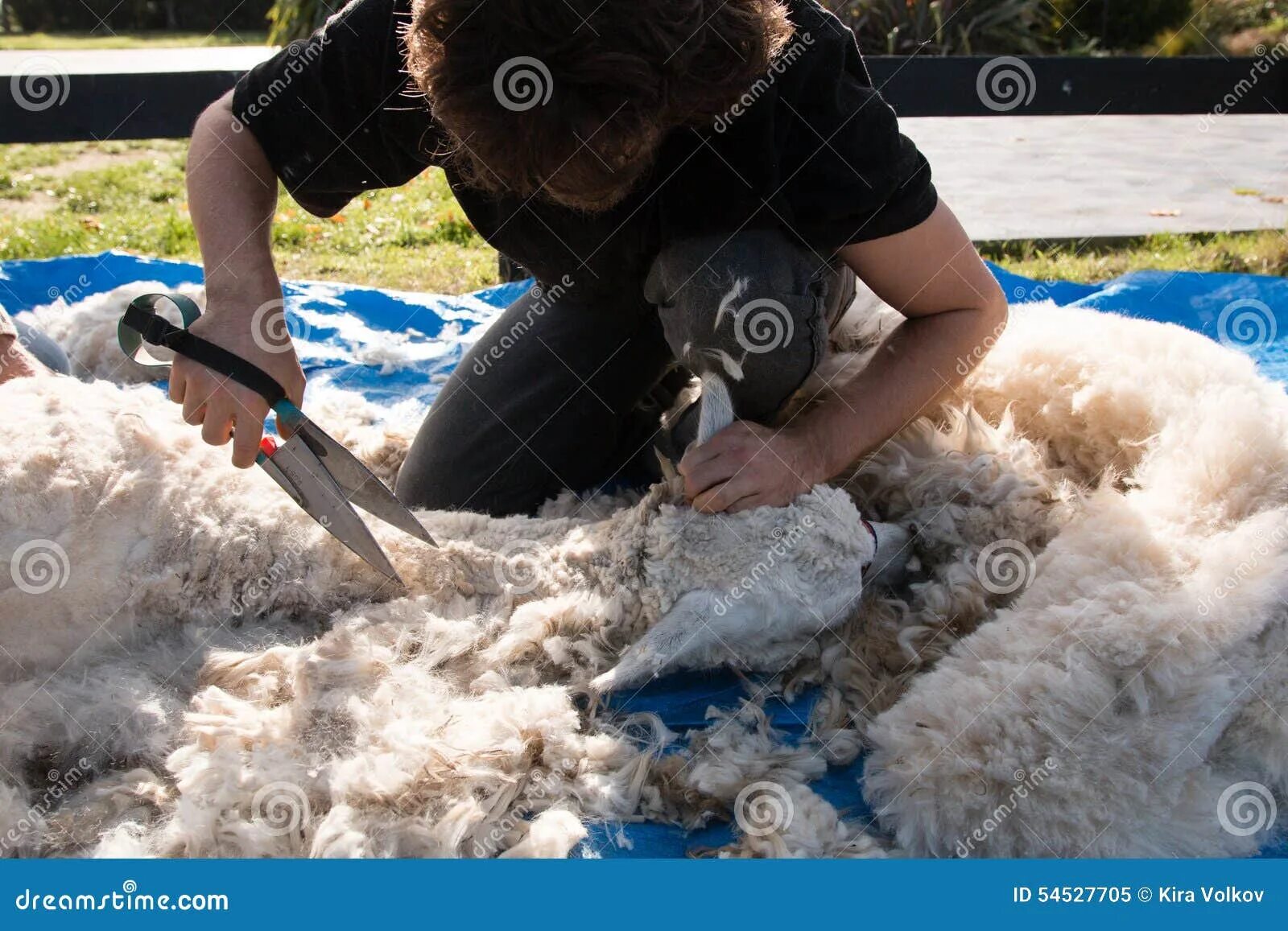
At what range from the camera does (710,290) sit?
1895mm

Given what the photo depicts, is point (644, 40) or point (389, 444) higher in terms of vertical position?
point (644, 40)

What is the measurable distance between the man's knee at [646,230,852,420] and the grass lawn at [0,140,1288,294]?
2403 millimetres

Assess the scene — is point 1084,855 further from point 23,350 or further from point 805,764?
point 23,350

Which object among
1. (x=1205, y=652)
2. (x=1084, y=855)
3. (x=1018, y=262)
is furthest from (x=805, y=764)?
(x=1018, y=262)

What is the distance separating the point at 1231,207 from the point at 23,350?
18.7ft

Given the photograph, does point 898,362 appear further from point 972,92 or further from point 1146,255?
point 1146,255
